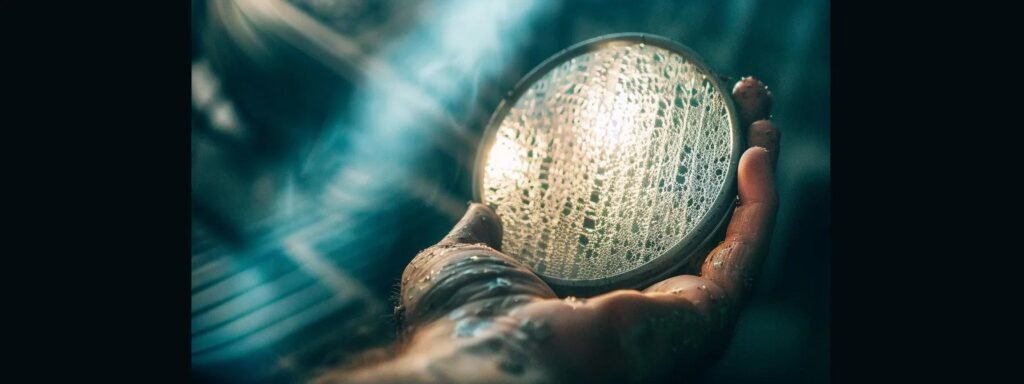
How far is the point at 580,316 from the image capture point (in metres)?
0.92

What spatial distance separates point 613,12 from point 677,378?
1.86 feet

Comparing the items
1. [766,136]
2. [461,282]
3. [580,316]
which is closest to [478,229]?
[461,282]

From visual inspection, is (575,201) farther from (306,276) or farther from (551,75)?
(306,276)

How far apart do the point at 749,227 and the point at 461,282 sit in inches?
15.4

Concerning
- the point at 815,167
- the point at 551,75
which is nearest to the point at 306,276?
the point at 551,75

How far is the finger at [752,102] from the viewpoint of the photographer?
42.3 inches

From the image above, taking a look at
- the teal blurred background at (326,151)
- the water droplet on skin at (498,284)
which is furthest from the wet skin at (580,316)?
the teal blurred background at (326,151)

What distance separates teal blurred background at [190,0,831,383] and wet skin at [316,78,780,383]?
25cm

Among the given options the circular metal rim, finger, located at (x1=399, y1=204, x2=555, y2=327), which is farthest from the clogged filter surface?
finger, located at (x1=399, y1=204, x2=555, y2=327)

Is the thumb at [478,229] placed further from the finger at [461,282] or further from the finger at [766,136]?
the finger at [766,136]

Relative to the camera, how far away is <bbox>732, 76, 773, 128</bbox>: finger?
3.52ft

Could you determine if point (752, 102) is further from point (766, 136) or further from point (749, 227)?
point (749, 227)

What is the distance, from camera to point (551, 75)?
1.25 metres

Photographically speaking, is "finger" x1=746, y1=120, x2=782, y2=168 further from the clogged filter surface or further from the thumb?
the thumb
